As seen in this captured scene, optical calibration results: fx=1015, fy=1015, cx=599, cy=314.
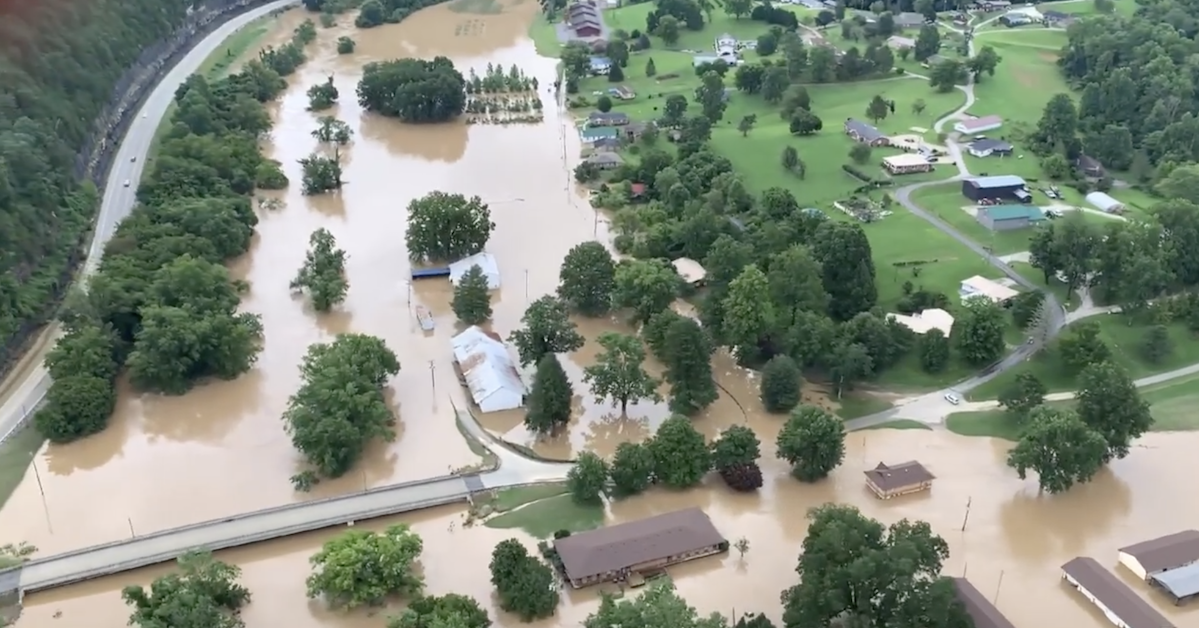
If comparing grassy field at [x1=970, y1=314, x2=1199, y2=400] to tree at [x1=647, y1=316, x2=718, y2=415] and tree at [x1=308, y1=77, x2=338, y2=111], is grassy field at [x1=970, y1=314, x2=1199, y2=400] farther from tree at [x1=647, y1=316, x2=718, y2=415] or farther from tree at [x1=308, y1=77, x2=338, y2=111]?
tree at [x1=308, y1=77, x2=338, y2=111]

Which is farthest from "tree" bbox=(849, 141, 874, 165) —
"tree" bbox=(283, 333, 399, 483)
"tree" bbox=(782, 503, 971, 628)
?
"tree" bbox=(782, 503, 971, 628)

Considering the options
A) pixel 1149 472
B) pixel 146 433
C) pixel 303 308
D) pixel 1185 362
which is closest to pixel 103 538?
pixel 146 433

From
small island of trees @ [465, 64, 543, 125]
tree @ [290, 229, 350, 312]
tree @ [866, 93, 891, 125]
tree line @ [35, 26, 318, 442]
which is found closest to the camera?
tree line @ [35, 26, 318, 442]

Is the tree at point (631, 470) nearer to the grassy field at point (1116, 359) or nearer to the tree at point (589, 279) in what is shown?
the tree at point (589, 279)

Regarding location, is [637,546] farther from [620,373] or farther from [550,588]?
[620,373]

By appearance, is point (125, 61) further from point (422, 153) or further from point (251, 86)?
point (422, 153)

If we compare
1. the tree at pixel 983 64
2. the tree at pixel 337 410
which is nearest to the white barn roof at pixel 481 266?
the tree at pixel 337 410
